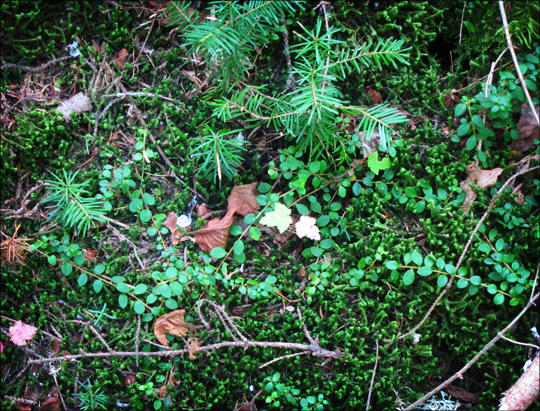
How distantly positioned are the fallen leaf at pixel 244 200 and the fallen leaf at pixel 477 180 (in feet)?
4.58

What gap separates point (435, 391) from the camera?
241cm

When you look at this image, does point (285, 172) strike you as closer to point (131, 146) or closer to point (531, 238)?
point (131, 146)

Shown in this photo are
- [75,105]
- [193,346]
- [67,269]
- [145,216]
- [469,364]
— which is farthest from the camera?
[75,105]

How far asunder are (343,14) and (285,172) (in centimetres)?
121

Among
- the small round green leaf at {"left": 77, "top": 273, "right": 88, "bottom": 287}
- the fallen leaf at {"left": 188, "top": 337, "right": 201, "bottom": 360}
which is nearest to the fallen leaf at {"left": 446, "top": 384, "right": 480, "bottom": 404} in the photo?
the fallen leaf at {"left": 188, "top": 337, "right": 201, "bottom": 360}

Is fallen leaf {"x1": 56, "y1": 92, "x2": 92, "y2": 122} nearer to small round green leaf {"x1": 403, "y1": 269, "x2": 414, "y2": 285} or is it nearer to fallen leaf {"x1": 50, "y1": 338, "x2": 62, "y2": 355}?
fallen leaf {"x1": 50, "y1": 338, "x2": 62, "y2": 355}

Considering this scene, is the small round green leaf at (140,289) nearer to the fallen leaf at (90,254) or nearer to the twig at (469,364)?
the fallen leaf at (90,254)

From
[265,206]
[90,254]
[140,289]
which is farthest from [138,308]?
[265,206]

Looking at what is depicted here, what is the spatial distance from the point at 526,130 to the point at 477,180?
19.2 inches

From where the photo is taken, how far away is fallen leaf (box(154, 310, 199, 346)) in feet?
8.52

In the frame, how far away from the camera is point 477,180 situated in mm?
2836

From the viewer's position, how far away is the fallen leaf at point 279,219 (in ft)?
8.91

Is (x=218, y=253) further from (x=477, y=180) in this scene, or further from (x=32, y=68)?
(x=32, y=68)

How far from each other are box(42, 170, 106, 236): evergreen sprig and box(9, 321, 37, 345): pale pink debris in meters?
0.66
